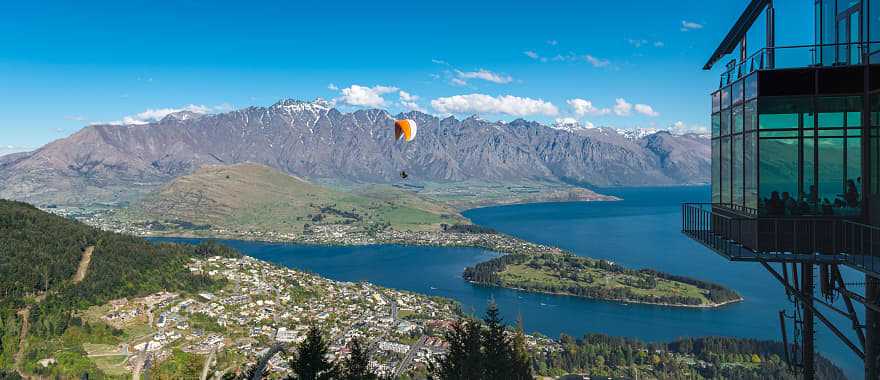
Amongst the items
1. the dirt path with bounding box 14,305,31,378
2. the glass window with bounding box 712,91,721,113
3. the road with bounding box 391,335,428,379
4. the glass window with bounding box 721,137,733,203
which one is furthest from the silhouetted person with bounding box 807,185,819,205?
the dirt path with bounding box 14,305,31,378

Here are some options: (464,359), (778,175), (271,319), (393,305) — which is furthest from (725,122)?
(393,305)

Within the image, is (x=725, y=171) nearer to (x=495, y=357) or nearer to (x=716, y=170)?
(x=716, y=170)

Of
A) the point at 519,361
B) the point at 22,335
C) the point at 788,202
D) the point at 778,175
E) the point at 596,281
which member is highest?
the point at 778,175

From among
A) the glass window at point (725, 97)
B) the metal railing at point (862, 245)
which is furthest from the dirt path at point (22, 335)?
the metal railing at point (862, 245)

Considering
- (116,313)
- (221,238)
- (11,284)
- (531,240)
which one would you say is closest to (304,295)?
(116,313)

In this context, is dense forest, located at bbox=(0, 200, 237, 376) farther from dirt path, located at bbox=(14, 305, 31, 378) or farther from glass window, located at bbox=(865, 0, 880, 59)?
glass window, located at bbox=(865, 0, 880, 59)

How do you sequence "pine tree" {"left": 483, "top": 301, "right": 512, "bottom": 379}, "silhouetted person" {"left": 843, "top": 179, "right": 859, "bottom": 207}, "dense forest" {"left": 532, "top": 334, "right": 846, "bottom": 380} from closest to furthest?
"silhouetted person" {"left": 843, "top": 179, "right": 859, "bottom": 207} → "pine tree" {"left": 483, "top": 301, "right": 512, "bottom": 379} → "dense forest" {"left": 532, "top": 334, "right": 846, "bottom": 380}
